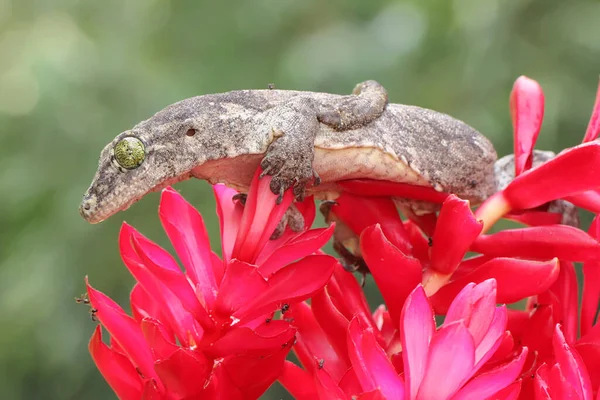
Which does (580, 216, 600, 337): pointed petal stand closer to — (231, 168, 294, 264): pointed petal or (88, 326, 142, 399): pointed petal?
(231, 168, 294, 264): pointed petal

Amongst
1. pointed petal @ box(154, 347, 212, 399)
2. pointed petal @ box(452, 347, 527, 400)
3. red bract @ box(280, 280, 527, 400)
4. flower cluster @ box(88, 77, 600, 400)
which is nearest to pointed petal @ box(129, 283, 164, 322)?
flower cluster @ box(88, 77, 600, 400)

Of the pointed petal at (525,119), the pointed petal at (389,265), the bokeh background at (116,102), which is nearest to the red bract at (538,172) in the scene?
the pointed petal at (525,119)

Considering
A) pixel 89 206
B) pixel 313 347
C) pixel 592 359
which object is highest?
pixel 89 206

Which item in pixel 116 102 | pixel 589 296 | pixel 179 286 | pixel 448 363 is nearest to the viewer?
pixel 448 363

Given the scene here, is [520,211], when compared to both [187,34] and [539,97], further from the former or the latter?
[187,34]

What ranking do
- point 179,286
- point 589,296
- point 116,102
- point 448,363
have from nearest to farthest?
1. point 448,363
2. point 179,286
3. point 589,296
4. point 116,102

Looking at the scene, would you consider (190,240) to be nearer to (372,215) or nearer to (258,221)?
(258,221)

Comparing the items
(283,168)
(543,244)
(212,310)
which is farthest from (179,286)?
(543,244)
